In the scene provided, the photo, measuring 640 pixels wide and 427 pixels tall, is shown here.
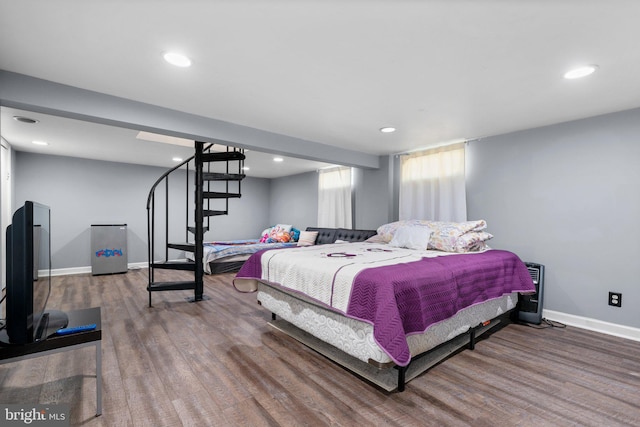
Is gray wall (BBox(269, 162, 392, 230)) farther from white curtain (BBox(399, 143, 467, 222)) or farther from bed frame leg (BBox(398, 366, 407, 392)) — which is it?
bed frame leg (BBox(398, 366, 407, 392))

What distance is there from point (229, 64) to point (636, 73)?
2846mm

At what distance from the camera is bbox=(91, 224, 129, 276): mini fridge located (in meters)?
5.30

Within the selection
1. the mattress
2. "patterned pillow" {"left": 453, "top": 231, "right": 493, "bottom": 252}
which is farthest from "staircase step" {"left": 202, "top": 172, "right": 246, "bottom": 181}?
"patterned pillow" {"left": 453, "top": 231, "right": 493, "bottom": 252}

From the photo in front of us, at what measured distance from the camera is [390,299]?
1790 mm

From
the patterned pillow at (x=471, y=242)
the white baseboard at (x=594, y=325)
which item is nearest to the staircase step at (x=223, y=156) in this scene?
the patterned pillow at (x=471, y=242)

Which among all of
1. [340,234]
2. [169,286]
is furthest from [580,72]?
[169,286]

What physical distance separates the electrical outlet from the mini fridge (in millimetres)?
6996

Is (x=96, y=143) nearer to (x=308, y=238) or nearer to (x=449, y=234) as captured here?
(x=308, y=238)

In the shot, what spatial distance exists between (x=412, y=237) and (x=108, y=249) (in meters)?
5.34

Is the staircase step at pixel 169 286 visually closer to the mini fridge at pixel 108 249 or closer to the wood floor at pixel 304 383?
the wood floor at pixel 304 383

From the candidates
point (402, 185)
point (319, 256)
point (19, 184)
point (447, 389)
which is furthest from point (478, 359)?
point (19, 184)

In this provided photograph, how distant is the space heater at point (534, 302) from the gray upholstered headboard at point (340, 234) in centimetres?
217

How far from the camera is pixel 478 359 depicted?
7.61 feet

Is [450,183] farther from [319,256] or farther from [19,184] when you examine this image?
[19,184]
